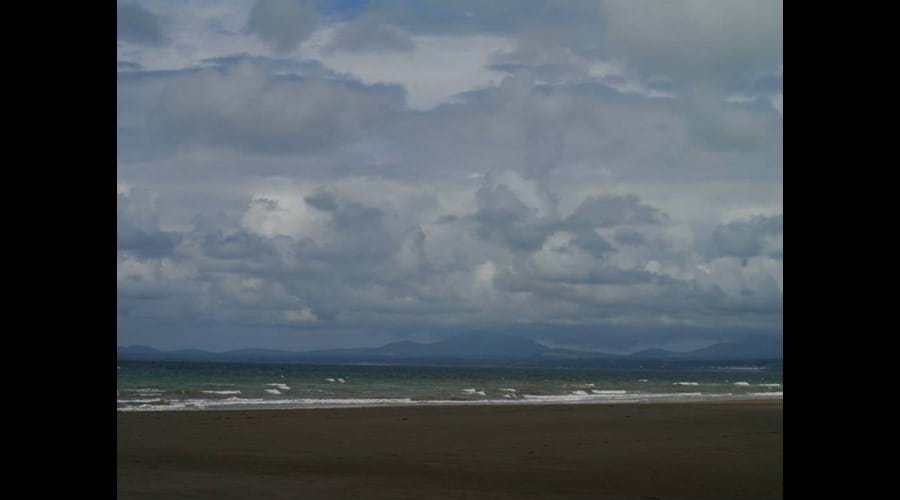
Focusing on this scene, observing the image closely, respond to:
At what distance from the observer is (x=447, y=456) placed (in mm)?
11867

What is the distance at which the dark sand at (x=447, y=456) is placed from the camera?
8.52 metres

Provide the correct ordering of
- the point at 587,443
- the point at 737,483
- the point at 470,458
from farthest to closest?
the point at 587,443 < the point at 470,458 < the point at 737,483

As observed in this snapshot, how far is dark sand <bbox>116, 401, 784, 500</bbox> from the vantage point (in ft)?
28.0
